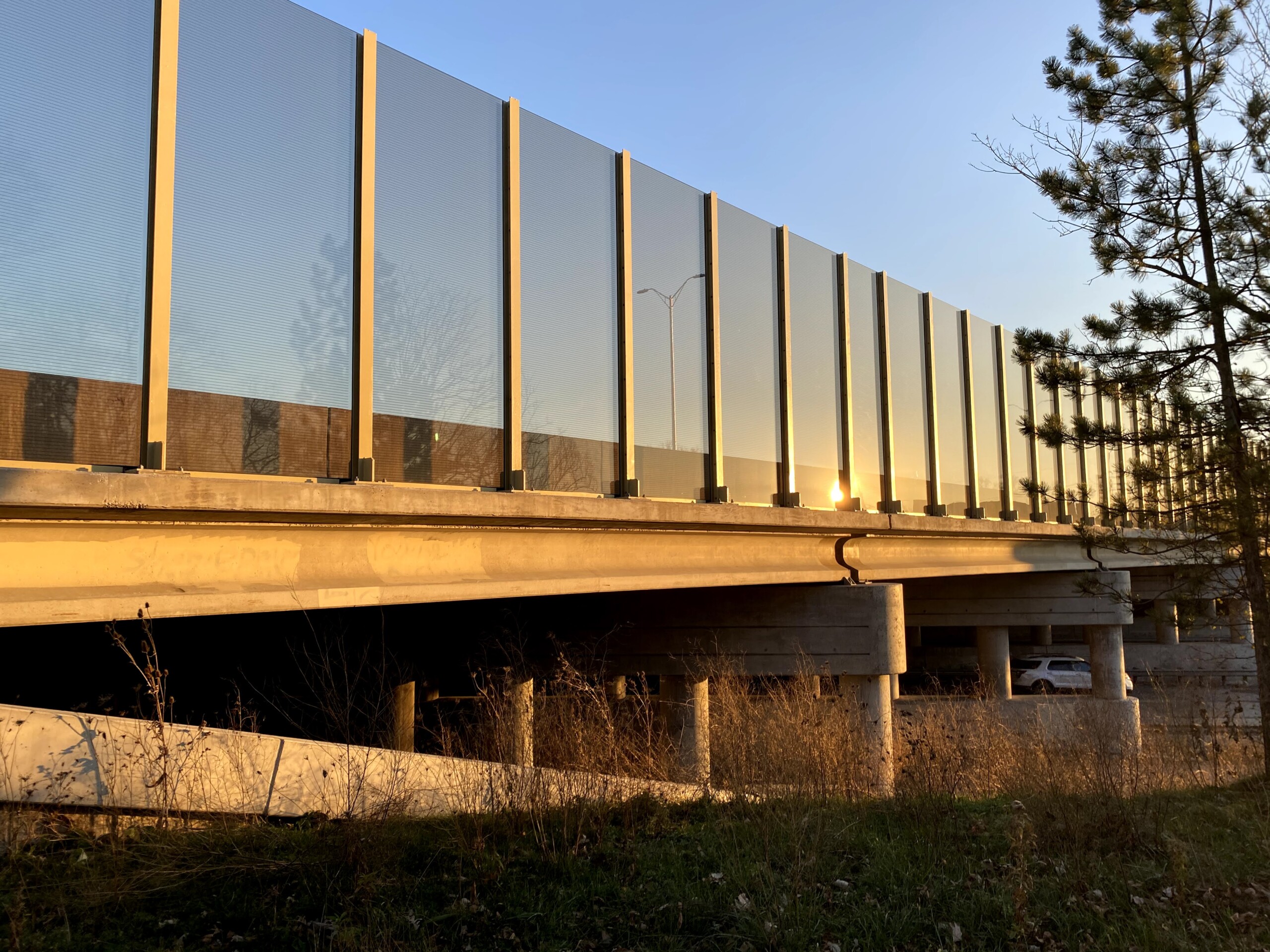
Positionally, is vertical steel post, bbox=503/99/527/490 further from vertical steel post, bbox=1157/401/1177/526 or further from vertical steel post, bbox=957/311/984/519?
vertical steel post, bbox=957/311/984/519

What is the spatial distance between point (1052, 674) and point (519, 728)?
25.3 meters

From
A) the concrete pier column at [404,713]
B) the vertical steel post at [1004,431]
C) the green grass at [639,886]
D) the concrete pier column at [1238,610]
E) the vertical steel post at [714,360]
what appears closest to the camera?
the green grass at [639,886]

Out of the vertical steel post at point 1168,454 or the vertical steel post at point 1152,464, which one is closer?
the vertical steel post at point 1168,454

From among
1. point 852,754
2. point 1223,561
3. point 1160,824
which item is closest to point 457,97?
point 852,754

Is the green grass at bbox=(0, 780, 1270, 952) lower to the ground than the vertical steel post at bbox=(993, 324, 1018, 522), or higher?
lower

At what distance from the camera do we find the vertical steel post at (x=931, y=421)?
54.5 ft

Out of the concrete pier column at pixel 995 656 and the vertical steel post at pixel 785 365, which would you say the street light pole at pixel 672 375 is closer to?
the vertical steel post at pixel 785 365

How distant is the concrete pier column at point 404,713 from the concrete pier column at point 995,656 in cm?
1476

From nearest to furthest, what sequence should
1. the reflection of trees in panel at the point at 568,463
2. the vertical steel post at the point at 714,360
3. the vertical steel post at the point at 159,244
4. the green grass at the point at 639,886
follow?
the green grass at the point at 639,886 → the vertical steel post at the point at 159,244 → the reflection of trees in panel at the point at 568,463 → the vertical steel post at the point at 714,360

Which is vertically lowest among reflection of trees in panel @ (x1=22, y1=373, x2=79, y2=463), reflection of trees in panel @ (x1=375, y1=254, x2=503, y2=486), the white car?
the white car

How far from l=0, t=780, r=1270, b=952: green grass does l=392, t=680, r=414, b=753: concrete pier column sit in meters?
6.12

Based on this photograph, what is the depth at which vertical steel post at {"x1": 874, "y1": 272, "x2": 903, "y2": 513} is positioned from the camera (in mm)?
15164

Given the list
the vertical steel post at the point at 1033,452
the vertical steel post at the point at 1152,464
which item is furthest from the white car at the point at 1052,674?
the vertical steel post at the point at 1152,464

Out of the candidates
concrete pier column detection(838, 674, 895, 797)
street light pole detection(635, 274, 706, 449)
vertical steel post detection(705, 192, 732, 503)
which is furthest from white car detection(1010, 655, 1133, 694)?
street light pole detection(635, 274, 706, 449)
